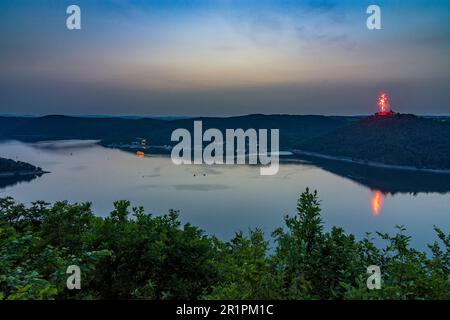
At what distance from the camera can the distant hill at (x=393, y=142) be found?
217 feet

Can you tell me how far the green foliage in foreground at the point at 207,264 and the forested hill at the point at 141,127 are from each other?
95.1 meters

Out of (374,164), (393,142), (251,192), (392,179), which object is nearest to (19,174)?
(251,192)

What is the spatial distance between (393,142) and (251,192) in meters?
42.9

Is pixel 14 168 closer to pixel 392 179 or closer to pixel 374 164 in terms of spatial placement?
pixel 392 179

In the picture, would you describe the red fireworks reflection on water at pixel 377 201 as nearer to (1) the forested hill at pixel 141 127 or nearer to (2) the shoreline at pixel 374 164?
(2) the shoreline at pixel 374 164

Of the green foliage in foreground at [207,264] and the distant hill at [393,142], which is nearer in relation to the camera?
the green foliage in foreground at [207,264]

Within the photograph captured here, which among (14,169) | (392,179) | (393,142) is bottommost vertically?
(392,179)

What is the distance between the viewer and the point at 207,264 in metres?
5.16

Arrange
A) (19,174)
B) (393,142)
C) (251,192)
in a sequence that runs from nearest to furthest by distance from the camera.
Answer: (251,192), (19,174), (393,142)

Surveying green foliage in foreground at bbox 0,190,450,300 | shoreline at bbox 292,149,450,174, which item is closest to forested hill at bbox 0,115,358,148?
shoreline at bbox 292,149,450,174

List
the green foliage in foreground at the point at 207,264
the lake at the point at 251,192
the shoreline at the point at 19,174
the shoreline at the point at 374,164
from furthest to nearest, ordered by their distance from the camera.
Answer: the shoreline at the point at 374,164 < the shoreline at the point at 19,174 < the lake at the point at 251,192 < the green foliage in foreground at the point at 207,264

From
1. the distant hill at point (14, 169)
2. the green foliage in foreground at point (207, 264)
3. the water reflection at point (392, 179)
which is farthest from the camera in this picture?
the distant hill at point (14, 169)

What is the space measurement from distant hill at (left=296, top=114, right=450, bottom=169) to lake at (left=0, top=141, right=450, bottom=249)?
678cm

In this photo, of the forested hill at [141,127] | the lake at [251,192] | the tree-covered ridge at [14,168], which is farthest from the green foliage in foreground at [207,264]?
the forested hill at [141,127]
